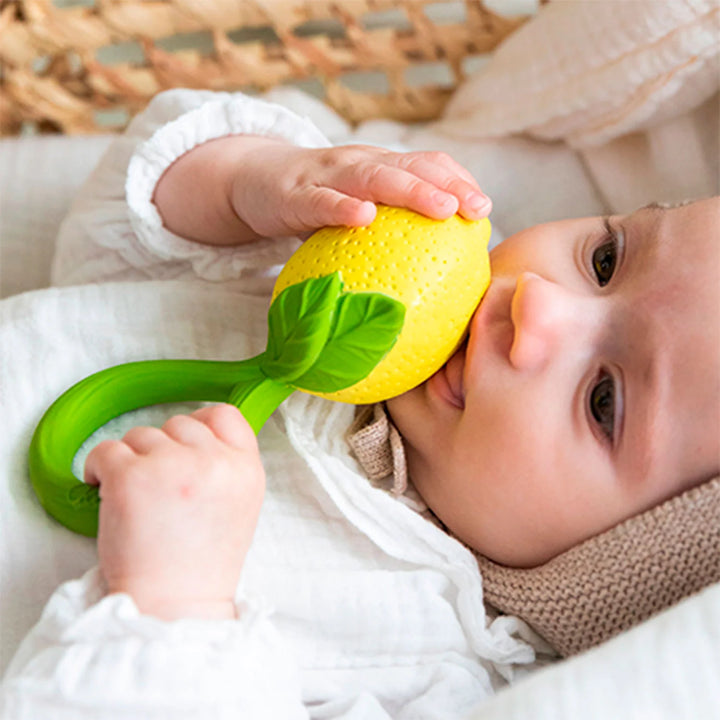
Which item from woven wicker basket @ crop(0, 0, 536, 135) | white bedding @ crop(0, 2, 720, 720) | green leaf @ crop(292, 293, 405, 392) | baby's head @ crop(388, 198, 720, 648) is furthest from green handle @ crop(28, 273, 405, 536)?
woven wicker basket @ crop(0, 0, 536, 135)

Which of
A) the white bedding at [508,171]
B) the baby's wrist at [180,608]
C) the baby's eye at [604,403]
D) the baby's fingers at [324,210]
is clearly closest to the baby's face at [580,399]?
the baby's eye at [604,403]

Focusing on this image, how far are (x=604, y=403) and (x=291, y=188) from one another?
32 cm

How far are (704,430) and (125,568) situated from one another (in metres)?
0.42

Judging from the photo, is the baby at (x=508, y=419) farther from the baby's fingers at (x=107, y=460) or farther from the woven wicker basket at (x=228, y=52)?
the woven wicker basket at (x=228, y=52)

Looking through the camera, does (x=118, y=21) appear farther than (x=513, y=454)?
Yes

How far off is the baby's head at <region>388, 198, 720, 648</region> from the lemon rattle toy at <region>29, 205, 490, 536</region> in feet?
0.13

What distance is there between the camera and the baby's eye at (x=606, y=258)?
2.43ft

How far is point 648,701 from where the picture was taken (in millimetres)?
521

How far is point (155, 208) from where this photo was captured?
0.86 metres

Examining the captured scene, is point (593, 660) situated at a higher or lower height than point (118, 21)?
lower

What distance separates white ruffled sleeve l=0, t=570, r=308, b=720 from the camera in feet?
1.72

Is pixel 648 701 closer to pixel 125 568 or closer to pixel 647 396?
pixel 647 396

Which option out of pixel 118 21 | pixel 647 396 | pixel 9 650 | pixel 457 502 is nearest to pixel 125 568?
pixel 9 650

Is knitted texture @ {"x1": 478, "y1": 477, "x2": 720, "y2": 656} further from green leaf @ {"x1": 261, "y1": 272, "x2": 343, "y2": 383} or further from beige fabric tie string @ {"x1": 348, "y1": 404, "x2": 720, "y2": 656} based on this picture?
green leaf @ {"x1": 261, "y1": 272, "x2": 343, "y2": 383}
